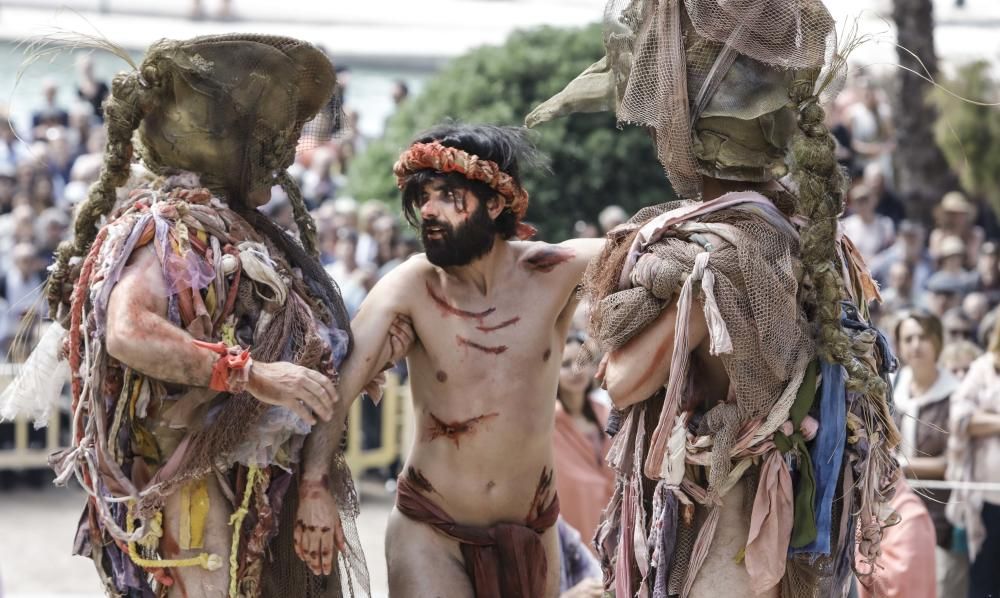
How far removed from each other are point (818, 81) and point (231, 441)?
1922 mm

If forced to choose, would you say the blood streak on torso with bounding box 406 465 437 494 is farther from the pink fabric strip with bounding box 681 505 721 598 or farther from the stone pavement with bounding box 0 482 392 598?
the stone pavement with bounding box 0 482 392 598

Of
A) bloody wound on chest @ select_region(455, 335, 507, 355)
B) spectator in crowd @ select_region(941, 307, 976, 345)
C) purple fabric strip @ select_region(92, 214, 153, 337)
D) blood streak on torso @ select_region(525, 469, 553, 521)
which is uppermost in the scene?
purple fabric strip @ select_region(92, 214, 153, 337)

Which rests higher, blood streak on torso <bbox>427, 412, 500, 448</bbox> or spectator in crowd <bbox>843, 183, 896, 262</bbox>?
blood streak on torso <bbox>427, 412, 500, 448</bbox>

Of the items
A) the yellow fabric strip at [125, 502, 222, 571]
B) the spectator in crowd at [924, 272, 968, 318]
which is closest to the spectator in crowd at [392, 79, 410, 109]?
the spectator in crowd at [924, 272, 968, 318]

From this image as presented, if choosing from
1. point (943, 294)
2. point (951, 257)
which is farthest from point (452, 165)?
point (951, 257)

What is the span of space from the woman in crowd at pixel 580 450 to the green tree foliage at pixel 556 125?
14.9 feet

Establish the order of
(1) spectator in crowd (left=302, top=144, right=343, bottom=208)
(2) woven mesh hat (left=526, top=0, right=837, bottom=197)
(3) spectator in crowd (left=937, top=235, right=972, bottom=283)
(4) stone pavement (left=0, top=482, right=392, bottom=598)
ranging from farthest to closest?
(1) spectator in crowd (left=302, top=144, right=343, bottom=208)
(3) spectator in crowd (left=937, top=235, right=972, bottom=283)
(4) stone pavement (left=0, top=482, right=392, bottom=598)
(2) woven mesh hat (left=526, top=0, right=837, bottom=197)

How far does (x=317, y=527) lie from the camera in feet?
14.8

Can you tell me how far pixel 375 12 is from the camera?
21.5 m

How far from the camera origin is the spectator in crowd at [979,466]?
685 cm

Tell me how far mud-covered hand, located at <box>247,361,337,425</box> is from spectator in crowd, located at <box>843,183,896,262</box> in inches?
301

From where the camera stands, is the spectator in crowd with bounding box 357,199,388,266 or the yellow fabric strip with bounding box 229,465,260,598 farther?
the spectator in crowd with bounding box 357,199,388,266

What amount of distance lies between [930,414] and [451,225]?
3236 millimetres

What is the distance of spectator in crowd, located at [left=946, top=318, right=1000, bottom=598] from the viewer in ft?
22.5
